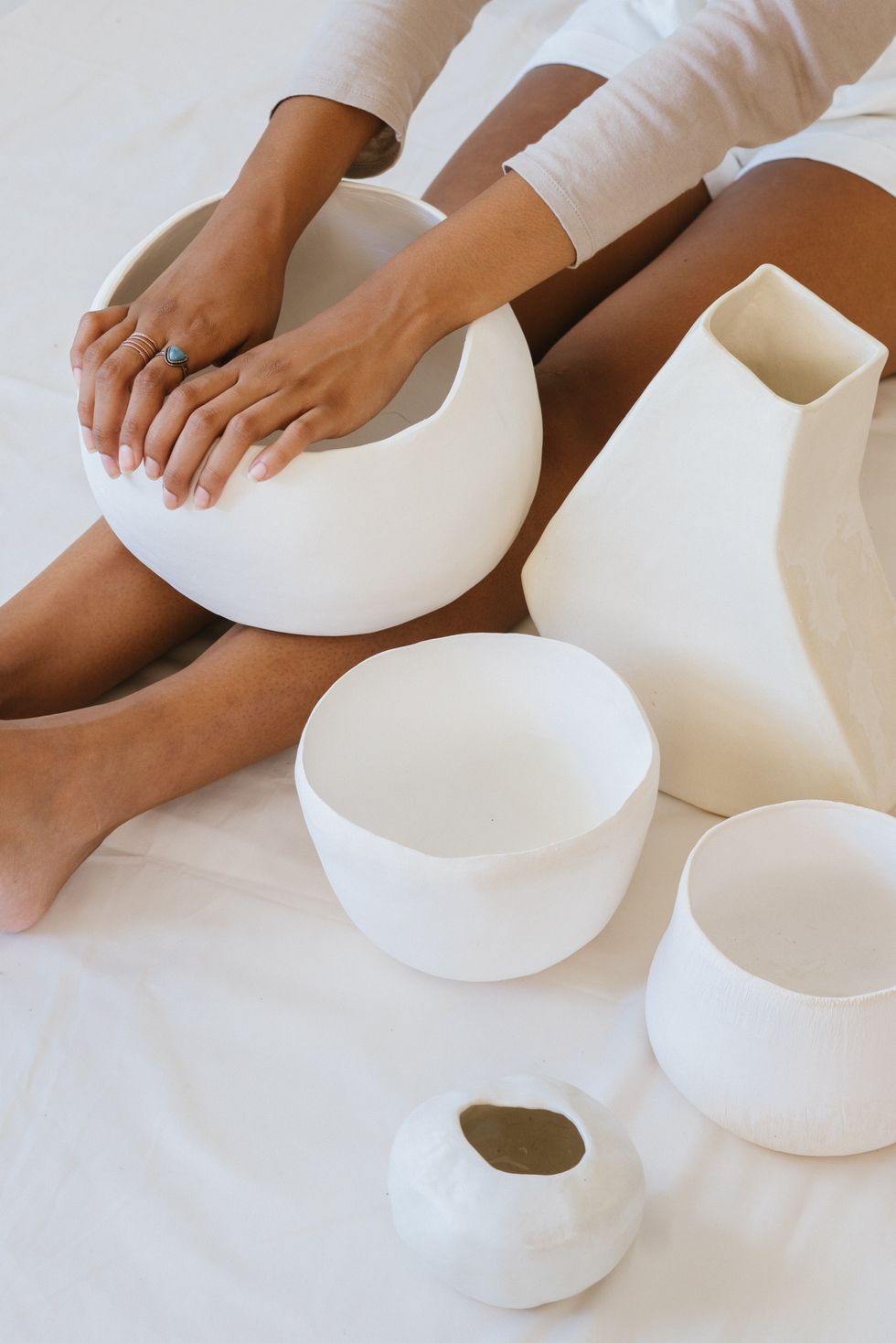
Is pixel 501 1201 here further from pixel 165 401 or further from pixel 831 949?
pixel 165 401

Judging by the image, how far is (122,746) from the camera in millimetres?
773

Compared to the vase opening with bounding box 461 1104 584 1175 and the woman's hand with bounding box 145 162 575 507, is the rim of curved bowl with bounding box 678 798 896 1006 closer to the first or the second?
the vase opening with bounding box 461 1104 584 1175

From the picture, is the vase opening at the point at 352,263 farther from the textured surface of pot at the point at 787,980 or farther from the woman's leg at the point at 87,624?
the textured surface of pot at the point at 787,980

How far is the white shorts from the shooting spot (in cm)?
95

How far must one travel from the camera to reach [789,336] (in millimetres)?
760

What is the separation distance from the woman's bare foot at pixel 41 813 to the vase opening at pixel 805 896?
0.35 meters

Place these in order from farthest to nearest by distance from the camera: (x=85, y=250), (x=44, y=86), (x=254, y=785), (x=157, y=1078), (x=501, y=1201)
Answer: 1. (x=44, y=86)
2. (x=85, y=250)
3. (x=254, y=785)
4. (x=157, y=1078)
5. (x=501, y=1201)

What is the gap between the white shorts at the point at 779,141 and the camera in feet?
3.11

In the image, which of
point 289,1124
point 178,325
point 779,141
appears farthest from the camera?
point 779,141

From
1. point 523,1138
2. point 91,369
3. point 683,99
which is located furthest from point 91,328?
point 523,1138

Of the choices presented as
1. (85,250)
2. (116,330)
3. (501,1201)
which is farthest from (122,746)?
(85,250)

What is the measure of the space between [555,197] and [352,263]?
18cm

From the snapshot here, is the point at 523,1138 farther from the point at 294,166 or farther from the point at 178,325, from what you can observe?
the point at 294,166

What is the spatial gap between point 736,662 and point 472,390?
0.71 feet
